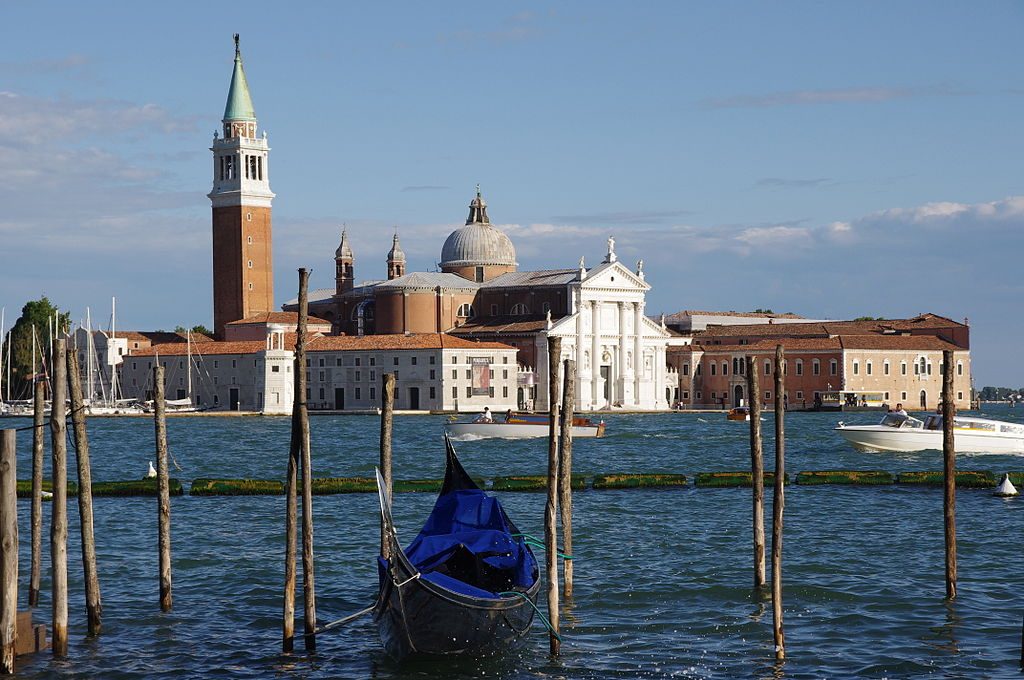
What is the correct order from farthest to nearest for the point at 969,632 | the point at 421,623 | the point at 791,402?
the point at 791,402 < the point at 969,632 < the point at 421,623

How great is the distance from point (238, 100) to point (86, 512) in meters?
70.7

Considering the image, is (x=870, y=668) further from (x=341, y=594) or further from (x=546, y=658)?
(x=341, y=594)

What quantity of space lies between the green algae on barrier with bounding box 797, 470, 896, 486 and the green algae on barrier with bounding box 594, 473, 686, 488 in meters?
2.33

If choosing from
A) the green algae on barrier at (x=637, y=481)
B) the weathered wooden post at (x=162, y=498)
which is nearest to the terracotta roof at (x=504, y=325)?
the green algae on barrier at (x=637, y=481)

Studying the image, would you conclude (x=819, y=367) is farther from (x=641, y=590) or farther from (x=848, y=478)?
(x=641, y=590)

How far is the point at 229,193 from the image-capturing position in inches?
3187

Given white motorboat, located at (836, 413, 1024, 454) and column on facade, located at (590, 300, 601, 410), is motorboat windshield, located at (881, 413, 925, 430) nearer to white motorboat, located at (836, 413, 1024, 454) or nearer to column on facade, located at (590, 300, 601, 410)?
white motorboat, located at (836, 413, 1024, 454)

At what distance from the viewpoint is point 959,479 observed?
26547 mm

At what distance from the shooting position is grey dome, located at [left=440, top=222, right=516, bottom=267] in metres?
90.0

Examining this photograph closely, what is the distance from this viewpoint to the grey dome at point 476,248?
9000 cm

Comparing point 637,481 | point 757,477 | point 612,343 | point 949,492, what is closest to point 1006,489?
point 637,481

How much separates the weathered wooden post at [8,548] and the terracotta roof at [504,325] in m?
67.7

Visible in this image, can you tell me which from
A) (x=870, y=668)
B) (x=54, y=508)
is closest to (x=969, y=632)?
(x=870, y=668)

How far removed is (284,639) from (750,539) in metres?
8.86
